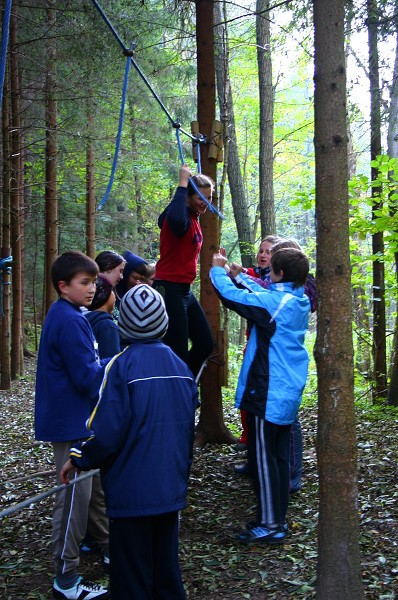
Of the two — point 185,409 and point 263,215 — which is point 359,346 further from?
point 185,409

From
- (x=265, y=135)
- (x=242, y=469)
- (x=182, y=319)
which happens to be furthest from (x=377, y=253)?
(x=265, y=135)

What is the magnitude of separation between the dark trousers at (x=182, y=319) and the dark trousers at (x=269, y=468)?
40.0 inches

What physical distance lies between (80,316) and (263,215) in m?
10.3

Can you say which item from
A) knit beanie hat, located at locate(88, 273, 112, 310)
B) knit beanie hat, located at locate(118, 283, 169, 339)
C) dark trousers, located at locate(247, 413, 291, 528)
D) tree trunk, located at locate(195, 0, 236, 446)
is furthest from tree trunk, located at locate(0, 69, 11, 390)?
knit beanie hat, located at locate(118, 283, 169, 339)

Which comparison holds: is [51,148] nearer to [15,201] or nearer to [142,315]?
[15,201]

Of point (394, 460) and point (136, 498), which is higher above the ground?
point (136, 498)

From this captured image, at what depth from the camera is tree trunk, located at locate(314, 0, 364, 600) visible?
9.41ft

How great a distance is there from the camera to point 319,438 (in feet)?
9.56

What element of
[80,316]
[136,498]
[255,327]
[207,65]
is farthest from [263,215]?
[136,498]

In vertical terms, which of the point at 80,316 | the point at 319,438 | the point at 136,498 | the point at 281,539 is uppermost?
the point at 80,316

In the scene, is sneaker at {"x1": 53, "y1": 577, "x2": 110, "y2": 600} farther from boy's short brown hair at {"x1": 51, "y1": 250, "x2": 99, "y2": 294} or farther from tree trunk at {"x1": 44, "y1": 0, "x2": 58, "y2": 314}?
tree trunk at {"x1": 44, "y1": 0, "x2": 58, "y2": 314}

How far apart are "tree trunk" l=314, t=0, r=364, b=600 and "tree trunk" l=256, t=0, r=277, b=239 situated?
1022 cm

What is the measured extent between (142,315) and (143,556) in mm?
1107

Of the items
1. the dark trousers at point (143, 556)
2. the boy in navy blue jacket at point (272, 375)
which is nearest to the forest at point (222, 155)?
the boy in navy blue jacket at point (272, 375)
